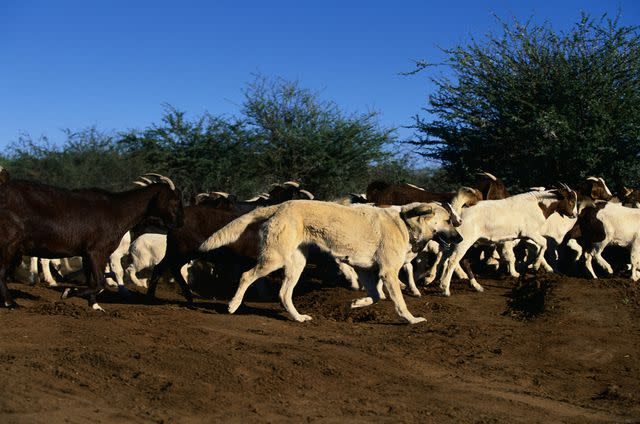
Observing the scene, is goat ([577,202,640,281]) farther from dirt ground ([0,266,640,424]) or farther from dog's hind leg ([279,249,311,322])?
dog's hind leg ([279,249,311,322])

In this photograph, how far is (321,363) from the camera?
7887 millimetres

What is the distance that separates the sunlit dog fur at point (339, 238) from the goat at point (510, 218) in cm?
285

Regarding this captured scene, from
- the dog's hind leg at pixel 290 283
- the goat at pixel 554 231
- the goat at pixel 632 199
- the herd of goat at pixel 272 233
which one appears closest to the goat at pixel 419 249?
the herd of goat at pixel 272 233

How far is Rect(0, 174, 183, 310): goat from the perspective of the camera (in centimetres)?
1054

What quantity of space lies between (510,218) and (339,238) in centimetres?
496

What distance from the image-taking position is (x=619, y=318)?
11250 millimetres

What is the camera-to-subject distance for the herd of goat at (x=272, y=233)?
10.5m

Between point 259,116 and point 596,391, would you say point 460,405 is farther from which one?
point 259,116

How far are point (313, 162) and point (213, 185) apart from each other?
131 inches

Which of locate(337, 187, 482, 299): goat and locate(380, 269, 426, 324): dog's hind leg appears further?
locate(337, 187, 482, 299): goat

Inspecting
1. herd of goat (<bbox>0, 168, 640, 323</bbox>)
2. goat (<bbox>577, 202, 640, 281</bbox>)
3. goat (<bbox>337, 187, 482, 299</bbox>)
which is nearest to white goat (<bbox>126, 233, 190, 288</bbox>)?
herd of goat (<bbox>0, 168, 640, 323</bbox>)

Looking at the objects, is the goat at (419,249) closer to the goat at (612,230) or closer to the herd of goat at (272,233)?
the herd of goat at (272,233)

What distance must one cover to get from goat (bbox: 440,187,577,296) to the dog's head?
Result: 7.60ft

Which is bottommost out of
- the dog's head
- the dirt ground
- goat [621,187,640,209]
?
the dirt ground
